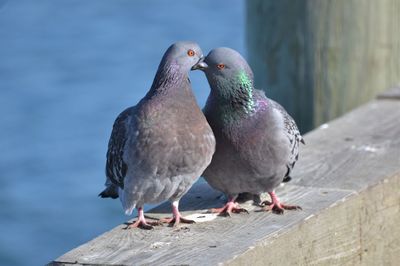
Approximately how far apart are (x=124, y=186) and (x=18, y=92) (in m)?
7.41

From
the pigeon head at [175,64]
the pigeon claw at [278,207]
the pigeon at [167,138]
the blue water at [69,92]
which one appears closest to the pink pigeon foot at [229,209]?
the pigeon claw at [278,207]

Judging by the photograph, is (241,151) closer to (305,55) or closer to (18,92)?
(305,55)

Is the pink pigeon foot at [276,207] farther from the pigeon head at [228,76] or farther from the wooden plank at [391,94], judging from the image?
the wooden plank at [391,94]

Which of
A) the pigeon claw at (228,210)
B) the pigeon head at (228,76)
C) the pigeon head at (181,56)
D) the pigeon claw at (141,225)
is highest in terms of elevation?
the pigeon head at (181,56)

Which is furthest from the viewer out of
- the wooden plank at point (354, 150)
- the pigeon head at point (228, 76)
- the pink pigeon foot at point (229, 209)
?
the wooden plank at point (354, 150)

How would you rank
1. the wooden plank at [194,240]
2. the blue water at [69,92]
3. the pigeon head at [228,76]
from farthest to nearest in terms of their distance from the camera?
the blue water at [69,92] < the pigeon head at [228,76] < the wooden plank at [194,240]

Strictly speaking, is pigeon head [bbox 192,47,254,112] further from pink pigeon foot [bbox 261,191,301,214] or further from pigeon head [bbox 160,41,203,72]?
pink pigeon foot [bbox 261,191,301,214]

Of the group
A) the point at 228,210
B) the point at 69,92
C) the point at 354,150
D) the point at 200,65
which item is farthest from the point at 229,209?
the point at 69,92

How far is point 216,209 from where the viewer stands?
4438 millimetres

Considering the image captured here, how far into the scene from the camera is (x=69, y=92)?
11.3 meters

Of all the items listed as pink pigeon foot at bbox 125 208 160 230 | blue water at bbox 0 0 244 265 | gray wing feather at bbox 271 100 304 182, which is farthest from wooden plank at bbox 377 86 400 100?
blue water at bbox 0 0 244 265

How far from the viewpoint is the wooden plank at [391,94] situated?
253 inches

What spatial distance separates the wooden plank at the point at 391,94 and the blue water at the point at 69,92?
3.42m

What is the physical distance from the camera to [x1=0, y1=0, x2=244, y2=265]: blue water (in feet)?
30.5
